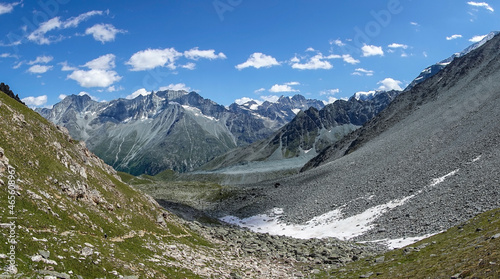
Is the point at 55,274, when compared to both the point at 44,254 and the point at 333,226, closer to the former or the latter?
the point at 44,254

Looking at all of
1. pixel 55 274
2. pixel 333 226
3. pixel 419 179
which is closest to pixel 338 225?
pixel 333 226

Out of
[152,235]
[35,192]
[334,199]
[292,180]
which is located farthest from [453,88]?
[35,192]

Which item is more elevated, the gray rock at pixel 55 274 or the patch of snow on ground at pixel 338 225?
the gray rock at pixel 55 274

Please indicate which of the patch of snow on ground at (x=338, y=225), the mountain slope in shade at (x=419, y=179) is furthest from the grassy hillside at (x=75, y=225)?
the mountain slope in shade at (x=419, y=179)

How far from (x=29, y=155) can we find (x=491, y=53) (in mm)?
166921

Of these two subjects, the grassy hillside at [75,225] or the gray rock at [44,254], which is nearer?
the gray rock at [44,254]

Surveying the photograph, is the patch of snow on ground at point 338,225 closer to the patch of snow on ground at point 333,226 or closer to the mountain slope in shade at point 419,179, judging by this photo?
the patch of snow on ground at point 333,226

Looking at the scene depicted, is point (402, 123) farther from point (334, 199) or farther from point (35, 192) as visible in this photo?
point (35, 192)

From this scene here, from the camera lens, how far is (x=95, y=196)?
107 feet

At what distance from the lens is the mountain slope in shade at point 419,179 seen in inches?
1864

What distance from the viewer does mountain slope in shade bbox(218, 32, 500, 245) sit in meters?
47.3

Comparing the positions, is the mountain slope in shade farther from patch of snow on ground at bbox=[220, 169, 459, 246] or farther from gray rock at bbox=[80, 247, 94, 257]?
gray rock at bbox=[80, 247, 94, 257]

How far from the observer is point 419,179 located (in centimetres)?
6303

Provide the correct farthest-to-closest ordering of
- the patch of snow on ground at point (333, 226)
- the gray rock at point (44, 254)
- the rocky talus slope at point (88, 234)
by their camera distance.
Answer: the patch of snow on ground at point (333, 226) → the rocky talus slope at point (88, 234) → the gray rock at point (44, 254)
